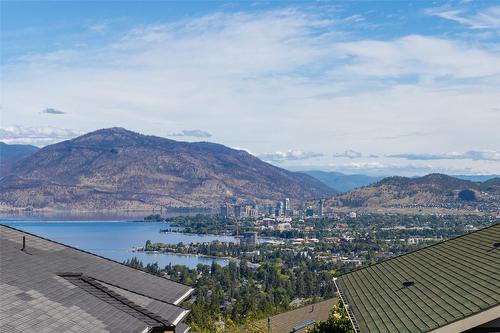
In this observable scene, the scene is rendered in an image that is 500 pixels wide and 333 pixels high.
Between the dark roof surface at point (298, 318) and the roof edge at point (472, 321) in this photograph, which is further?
the dark roof surface at point (298, 318)

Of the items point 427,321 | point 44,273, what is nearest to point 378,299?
point 427,321

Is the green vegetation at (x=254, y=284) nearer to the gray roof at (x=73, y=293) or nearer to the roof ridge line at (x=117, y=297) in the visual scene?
the gray roof at (x=73, y=293)

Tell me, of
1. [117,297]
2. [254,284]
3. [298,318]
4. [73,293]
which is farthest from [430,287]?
[254,284]

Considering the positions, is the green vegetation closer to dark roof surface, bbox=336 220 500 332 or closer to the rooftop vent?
dark roof surface, bbox=336 220 500 332

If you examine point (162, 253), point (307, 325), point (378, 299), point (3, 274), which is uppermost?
point (3, 274)

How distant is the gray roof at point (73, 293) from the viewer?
13.2 m

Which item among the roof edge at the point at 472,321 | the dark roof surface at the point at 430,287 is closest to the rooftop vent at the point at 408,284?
the dark roof surface at the point at 430,287

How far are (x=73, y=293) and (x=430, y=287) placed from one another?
30.5ft

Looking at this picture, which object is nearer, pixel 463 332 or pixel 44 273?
pixel 463 332

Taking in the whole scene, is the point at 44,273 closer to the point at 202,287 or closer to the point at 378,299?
the point at 378,299

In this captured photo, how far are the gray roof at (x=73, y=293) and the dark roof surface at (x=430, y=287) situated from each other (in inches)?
217

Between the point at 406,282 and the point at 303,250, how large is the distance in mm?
173531

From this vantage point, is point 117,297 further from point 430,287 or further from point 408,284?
point 430,287

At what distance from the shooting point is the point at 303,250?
621ft
